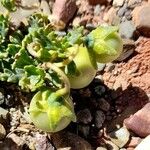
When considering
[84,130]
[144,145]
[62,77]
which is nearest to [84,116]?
[84,130]

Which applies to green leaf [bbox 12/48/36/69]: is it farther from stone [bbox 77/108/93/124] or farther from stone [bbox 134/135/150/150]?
stone [bbox 134/135/150/150]

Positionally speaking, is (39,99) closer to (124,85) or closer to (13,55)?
(13,55)

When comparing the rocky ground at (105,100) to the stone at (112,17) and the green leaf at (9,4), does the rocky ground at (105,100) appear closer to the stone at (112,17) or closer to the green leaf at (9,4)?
the stone at (112,17)

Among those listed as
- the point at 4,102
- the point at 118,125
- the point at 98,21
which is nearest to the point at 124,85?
the point at 118,125

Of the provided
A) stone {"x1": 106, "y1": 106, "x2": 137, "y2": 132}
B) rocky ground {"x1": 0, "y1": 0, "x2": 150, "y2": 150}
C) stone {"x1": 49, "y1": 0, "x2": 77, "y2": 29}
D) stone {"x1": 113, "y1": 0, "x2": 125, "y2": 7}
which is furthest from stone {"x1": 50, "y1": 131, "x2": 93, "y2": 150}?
stone {"x1": 113, "y1": 0, "x2": 125, "y2": 7}

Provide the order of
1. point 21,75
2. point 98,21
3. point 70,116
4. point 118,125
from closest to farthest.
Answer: point 70,116
point 21,75
point 118,125
point 98,21

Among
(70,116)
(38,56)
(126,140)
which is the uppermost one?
(38,56)

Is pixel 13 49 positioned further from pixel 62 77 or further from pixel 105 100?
pixel 105 100

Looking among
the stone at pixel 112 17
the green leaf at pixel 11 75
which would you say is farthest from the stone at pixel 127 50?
the green leaf at pixel 11 75
